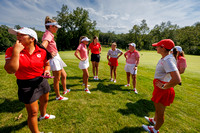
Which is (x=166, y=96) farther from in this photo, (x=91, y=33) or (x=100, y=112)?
(x=91, y=33)

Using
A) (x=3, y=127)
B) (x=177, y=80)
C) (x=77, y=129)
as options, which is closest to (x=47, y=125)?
(x=77, y=129)

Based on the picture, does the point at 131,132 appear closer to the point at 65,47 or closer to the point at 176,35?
the point at 65,47

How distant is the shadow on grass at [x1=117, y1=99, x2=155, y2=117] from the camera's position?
10.7 feet

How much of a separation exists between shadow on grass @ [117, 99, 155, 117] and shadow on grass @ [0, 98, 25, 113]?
3488 mm

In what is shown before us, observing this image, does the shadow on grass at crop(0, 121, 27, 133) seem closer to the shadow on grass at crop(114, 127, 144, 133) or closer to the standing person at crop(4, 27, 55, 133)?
the standing person at crop(4, 27, 55, 133)

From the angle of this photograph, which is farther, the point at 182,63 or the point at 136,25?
the point at 136,25

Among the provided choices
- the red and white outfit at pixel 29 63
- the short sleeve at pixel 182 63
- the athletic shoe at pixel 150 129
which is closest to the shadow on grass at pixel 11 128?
the red and white outfit at pixel 29 63

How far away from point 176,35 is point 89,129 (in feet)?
242

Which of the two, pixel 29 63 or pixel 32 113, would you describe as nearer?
pixel 29 63

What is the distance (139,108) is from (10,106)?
15.1ft

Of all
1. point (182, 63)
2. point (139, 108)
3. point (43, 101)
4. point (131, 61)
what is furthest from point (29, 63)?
point (182, 63)

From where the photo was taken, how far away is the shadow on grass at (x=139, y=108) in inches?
128

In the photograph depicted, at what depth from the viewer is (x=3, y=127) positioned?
2.35 meters

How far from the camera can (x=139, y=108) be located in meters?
3.51
